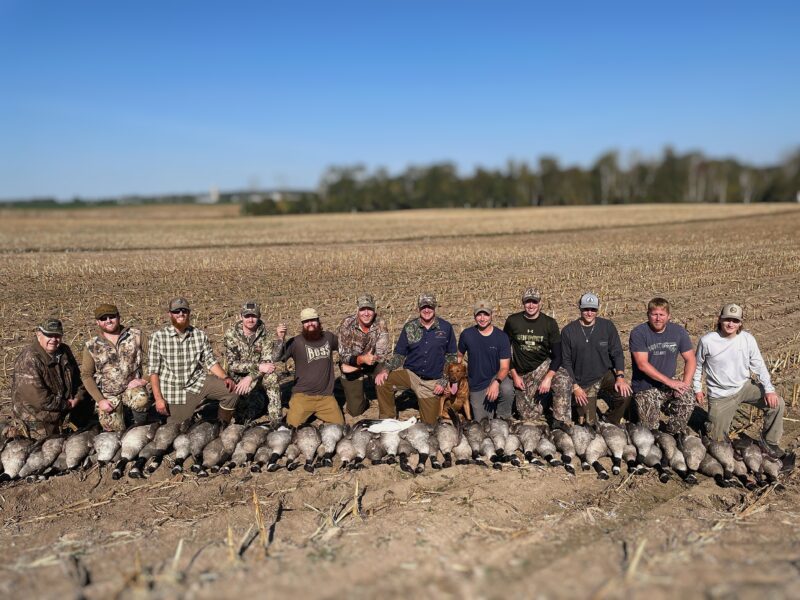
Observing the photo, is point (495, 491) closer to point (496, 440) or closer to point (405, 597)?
point (496, 440)

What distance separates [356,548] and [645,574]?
6.89 feet

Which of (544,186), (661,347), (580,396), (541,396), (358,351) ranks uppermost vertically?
(544,186)

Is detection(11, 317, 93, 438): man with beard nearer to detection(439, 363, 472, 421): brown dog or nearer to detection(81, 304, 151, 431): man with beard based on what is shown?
detection(81, 304, 151, 431): man with beard

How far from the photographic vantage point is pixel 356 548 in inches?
187

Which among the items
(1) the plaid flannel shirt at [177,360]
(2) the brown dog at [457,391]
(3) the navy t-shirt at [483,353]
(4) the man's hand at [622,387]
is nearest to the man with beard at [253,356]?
(1) the plaid flannel shirt at [177,360]

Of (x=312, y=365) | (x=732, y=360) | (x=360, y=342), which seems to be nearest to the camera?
(x=732, y=360)

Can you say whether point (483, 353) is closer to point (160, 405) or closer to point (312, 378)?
point (312, 378)

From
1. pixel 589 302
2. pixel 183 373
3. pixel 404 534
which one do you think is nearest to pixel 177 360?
pixel 183 373

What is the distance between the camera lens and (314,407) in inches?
304

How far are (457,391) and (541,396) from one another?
3.63ft

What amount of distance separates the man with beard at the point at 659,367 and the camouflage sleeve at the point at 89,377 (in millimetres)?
6370

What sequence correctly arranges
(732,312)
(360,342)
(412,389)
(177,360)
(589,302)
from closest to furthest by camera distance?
(732,312) → (589,302) → (177,360) → (412,389) → (360,342)

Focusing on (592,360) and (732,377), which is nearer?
(732,377)

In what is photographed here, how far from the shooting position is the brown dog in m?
7.43
